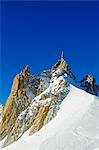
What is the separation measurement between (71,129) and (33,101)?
18.5 metres

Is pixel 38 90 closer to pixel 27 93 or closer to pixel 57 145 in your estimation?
pixel 27 93

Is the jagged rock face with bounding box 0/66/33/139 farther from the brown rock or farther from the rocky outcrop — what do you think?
the brown rock

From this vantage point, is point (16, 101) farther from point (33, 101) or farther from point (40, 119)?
point (40, 119)

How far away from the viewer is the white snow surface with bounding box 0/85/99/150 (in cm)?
6247

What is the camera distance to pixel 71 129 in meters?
67.5

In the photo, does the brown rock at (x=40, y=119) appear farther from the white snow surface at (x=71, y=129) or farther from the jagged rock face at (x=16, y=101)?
the jagged rock face at (x=16, y=101)

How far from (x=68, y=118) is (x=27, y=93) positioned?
69.2 feet

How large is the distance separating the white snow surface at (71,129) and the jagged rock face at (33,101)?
1767mm

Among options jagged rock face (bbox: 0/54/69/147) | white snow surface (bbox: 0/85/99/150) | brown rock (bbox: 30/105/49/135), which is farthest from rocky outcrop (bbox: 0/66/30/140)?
white snow surface (bbox: 0/85/99/150)

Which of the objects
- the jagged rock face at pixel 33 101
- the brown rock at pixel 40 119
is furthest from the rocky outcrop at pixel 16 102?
the brown rock at pixel 40 119

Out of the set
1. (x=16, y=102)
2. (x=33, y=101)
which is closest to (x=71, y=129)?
(x=33, y=101)

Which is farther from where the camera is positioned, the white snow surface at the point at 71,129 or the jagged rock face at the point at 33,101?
the jagged rock face at the point at 33,101

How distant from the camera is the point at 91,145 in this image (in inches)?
2360

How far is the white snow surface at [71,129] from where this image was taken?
62.5 meters
